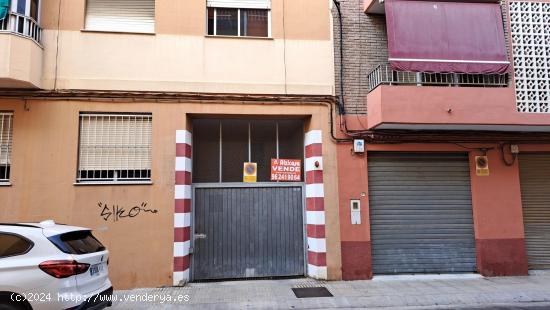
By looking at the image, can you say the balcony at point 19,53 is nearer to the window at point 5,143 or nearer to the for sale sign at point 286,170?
the window at point 5,143

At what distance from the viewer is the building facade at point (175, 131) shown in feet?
26.0

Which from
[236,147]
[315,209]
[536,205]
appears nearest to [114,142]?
[236,147]

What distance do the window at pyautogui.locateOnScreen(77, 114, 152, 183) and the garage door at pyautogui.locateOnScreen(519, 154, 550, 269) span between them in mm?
8880

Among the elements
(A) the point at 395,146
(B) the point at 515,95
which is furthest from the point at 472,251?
(B) the point at 515,95

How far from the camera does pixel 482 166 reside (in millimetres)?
9164

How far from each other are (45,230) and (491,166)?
910cm

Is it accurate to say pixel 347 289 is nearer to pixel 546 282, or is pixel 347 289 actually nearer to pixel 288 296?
pixel 288 296

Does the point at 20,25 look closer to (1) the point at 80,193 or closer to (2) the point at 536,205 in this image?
(1) the point at 80,193

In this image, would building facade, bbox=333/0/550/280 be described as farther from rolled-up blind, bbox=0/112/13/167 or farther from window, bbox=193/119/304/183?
rolled-up blind, bbox=0/112/13/167

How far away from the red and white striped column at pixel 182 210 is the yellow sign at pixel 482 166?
21.9ft

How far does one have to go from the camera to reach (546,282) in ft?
27.2

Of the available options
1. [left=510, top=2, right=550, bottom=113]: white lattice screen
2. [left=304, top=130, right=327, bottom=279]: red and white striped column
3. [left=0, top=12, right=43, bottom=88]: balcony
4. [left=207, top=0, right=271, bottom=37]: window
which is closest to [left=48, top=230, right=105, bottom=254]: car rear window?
[left=0, top=12, right=43, bottom=88]: balcony

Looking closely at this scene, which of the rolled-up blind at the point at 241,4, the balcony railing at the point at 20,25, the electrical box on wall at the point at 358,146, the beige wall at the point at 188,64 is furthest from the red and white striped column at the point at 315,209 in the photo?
the balcony railing at the point at 20,25

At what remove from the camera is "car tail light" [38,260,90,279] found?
4.81 m
